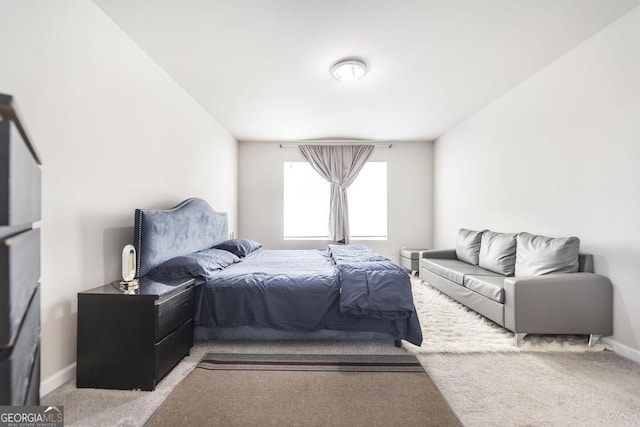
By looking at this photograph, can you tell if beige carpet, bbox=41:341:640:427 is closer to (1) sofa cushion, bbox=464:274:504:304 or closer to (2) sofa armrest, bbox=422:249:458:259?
(1) sofa cushion, bbox=464:274:504:304

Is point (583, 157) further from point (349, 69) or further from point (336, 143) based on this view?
point (336, 143)

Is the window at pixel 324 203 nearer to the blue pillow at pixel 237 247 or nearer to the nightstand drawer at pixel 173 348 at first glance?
the blue pillow at pixel 237 247

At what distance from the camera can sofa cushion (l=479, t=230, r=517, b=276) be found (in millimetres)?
3178

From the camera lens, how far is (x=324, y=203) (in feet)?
19.9

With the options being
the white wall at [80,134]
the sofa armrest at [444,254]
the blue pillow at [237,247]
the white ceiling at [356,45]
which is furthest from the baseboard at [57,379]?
the sofa armrest at [444,254]

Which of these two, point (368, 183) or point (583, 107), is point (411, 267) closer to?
Answer: point (368, 183)

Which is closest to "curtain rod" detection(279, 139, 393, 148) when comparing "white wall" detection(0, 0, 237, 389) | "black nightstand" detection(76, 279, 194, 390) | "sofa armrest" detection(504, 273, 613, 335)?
"white wall" detection(0, 0, 237, 389)

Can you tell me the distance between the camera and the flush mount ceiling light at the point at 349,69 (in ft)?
9.25

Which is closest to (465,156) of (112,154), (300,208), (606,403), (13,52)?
(300,208)

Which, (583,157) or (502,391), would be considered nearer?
(502,391)

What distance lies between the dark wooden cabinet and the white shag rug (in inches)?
91.5

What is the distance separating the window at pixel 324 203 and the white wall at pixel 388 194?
0.18 metres

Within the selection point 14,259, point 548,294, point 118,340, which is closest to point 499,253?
point 548,294

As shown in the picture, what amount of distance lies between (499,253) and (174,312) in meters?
3.36
